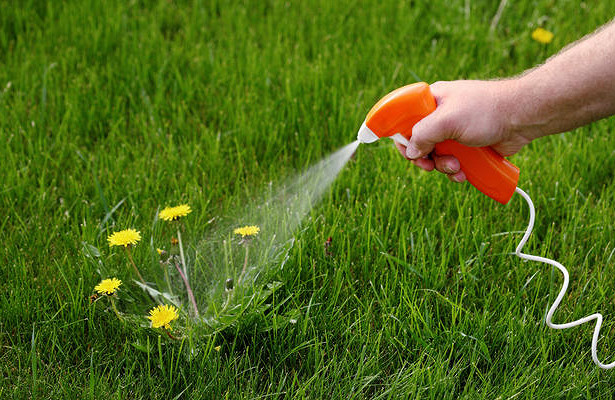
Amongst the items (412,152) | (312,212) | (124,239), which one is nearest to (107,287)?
(124,239)

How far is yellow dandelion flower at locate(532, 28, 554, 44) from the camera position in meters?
2.98

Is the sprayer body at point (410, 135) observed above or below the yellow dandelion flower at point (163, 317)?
above

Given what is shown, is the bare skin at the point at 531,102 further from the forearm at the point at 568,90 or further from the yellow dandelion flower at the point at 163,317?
the yellow dandelion flower at the point at 163,317

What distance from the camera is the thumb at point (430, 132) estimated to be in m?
1.54

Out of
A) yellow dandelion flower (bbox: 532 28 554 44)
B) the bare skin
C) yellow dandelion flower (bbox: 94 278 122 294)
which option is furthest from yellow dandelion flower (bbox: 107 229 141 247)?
yellow dandelion flower (bbox: 532 28 554 44)

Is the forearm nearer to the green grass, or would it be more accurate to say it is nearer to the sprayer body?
the sprayer body

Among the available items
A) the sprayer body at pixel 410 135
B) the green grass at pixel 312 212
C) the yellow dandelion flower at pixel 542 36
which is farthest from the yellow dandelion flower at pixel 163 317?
the yellow dandelion flower at pixel 542 36

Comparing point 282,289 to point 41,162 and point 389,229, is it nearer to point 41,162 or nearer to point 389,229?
point 389,229

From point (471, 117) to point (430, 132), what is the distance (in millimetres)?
97

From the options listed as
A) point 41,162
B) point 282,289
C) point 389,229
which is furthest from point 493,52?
point 41,162

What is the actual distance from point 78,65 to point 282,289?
1.48 meters

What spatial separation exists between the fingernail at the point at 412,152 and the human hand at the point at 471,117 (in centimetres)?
3

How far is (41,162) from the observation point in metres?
2.29

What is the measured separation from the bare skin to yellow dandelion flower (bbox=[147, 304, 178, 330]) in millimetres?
693
